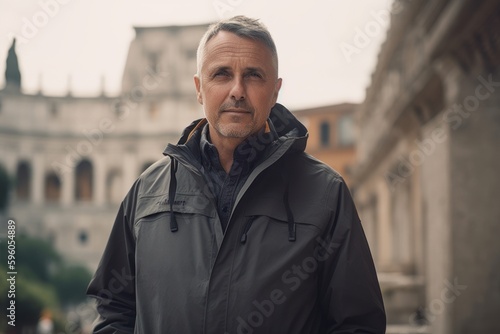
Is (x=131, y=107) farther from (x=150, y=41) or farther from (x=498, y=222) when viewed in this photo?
(x=498, y=222)

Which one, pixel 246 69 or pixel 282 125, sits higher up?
pixel 246 69

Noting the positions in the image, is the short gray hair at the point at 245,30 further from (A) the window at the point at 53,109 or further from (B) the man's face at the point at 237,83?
(A) the window at the point at 53,109

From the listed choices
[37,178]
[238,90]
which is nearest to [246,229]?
[238,90]

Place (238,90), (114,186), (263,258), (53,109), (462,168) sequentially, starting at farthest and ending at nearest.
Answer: (114,186) → (53,109) → (462,168) → (238,90) → (263,258)

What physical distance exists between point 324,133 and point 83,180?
62.3 ft

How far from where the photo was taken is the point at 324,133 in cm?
5191

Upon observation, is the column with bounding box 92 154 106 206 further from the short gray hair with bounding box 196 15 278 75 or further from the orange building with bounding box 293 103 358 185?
the short gray hair with bounding box 196 15 278 75

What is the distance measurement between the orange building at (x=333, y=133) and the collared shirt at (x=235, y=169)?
48.1m

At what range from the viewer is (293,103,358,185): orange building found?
5072 cm

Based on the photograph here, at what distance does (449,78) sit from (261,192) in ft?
25.5

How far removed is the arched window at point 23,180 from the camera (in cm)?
5316

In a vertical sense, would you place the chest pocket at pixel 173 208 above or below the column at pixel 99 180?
above

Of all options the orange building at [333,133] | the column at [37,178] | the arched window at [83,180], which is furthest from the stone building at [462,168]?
the arched window at [83,180]

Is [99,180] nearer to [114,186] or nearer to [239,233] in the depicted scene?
[114,186]
